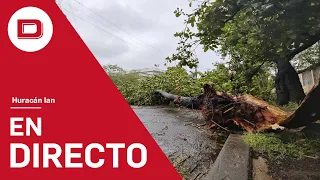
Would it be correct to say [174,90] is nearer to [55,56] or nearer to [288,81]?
[288,81]

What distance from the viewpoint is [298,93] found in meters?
6.69

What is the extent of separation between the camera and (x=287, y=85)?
22.7 feet

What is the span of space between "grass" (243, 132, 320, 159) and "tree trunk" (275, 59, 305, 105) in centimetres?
525

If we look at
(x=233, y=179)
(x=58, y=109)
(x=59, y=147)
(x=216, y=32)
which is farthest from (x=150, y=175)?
(x=216, y=32)

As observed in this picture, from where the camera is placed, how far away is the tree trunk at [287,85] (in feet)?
22.1

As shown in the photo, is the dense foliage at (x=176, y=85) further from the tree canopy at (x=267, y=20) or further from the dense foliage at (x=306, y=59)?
the dense foliage at (x=306, y=59)

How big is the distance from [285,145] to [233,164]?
68cm

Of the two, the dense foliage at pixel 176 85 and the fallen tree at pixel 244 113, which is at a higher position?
the dense foliage at pixel 176 85

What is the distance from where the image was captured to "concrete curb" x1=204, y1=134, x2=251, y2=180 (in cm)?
128

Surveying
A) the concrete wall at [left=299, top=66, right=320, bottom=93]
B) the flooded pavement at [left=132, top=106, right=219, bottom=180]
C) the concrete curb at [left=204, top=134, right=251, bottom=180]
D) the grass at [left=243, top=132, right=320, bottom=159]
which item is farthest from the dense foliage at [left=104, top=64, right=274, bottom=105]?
the concrete wall at [left=299, top=66, right=320, bottom=93]

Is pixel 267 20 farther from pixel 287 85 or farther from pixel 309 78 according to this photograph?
pixel 309 78

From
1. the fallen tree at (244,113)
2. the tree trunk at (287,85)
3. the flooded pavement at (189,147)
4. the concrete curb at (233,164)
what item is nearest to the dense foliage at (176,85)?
the tree trunk at (287,85)

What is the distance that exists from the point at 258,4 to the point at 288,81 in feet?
21.0

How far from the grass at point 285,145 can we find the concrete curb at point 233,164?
0.14m
